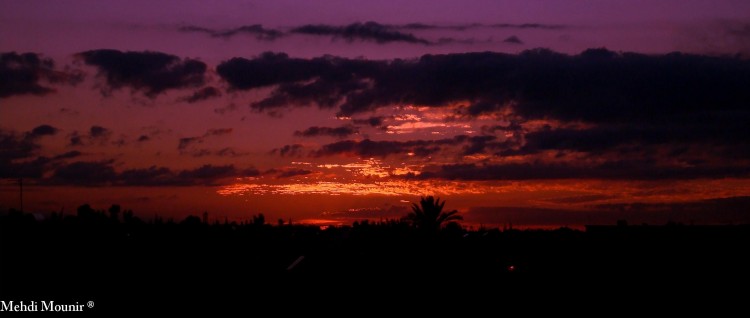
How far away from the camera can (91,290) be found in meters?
42.6

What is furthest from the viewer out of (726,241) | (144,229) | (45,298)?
(144,229)

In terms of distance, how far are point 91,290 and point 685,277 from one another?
98.3 ft

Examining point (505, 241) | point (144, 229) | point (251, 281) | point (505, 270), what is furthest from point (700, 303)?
point (144, 229)

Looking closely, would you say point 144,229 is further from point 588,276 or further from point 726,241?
point 726,241

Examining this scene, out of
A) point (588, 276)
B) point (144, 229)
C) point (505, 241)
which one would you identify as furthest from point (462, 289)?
point (144, 229)

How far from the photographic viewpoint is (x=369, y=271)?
50906 mm

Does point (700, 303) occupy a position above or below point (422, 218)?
below

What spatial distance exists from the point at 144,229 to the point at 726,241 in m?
39.6

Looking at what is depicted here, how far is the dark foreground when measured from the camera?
1726 inches

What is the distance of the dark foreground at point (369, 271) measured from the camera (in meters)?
43.8

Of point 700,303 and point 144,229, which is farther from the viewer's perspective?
point 144,229

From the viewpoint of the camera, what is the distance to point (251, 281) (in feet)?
→ 156

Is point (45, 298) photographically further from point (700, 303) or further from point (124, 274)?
point (700, 303)

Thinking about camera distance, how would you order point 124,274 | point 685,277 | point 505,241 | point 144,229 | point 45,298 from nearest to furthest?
point 45,298 < point 124,274 < point 685,277 < point 505,241 < point 144,229
